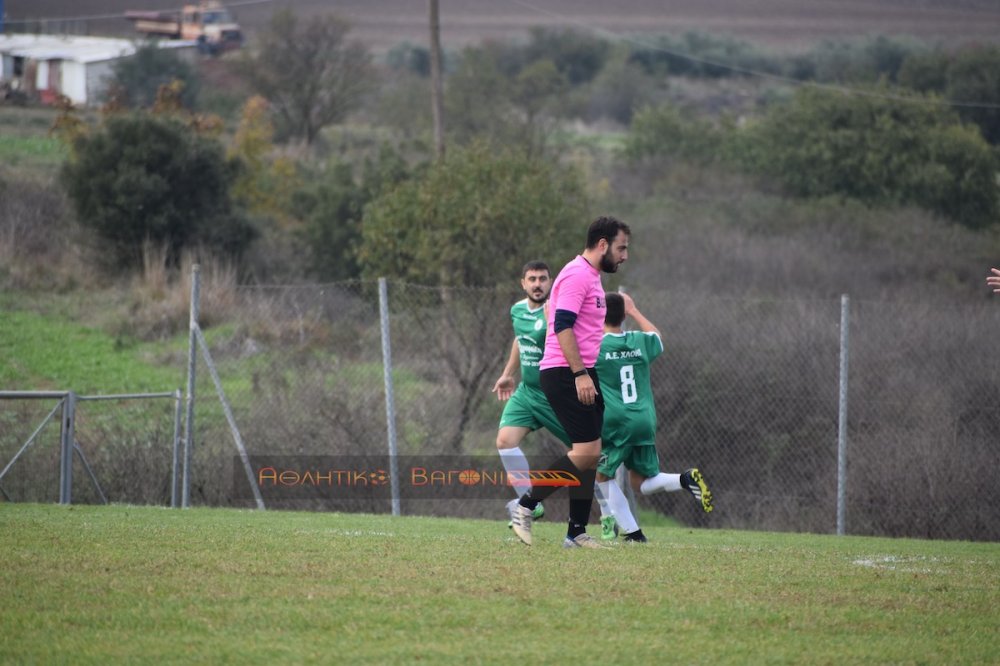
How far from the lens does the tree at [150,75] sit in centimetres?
5081

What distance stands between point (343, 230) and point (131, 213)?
609cm

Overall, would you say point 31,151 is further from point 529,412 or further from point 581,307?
point 581,307

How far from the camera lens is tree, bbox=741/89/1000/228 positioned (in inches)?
1594

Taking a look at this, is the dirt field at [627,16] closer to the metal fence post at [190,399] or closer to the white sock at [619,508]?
the metal fence post at [190,399]

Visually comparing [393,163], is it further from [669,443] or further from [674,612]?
[674,612]

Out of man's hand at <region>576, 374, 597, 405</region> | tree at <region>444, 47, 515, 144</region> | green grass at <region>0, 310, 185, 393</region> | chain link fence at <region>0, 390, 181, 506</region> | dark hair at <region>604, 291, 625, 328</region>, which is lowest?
green grass at <region>0, 310, 185, 393</region>

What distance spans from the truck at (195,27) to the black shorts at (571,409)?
2392 inches

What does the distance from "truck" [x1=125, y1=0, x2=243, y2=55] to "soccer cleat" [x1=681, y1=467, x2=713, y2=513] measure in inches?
2371

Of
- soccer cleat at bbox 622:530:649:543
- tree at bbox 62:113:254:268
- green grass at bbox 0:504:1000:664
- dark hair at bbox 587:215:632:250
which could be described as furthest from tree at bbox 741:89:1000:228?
dark hair at bbox 587:215:632:250

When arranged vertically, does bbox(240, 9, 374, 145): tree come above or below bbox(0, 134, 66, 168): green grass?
above

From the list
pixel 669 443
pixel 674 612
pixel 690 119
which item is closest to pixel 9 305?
pixel 669 443

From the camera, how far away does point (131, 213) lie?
29.4 metres

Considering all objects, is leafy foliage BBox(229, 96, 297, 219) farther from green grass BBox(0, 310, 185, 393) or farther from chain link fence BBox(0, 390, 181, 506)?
chain link fence BBox(0, 390, 181, 506)

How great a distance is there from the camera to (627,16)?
77.2 metres
